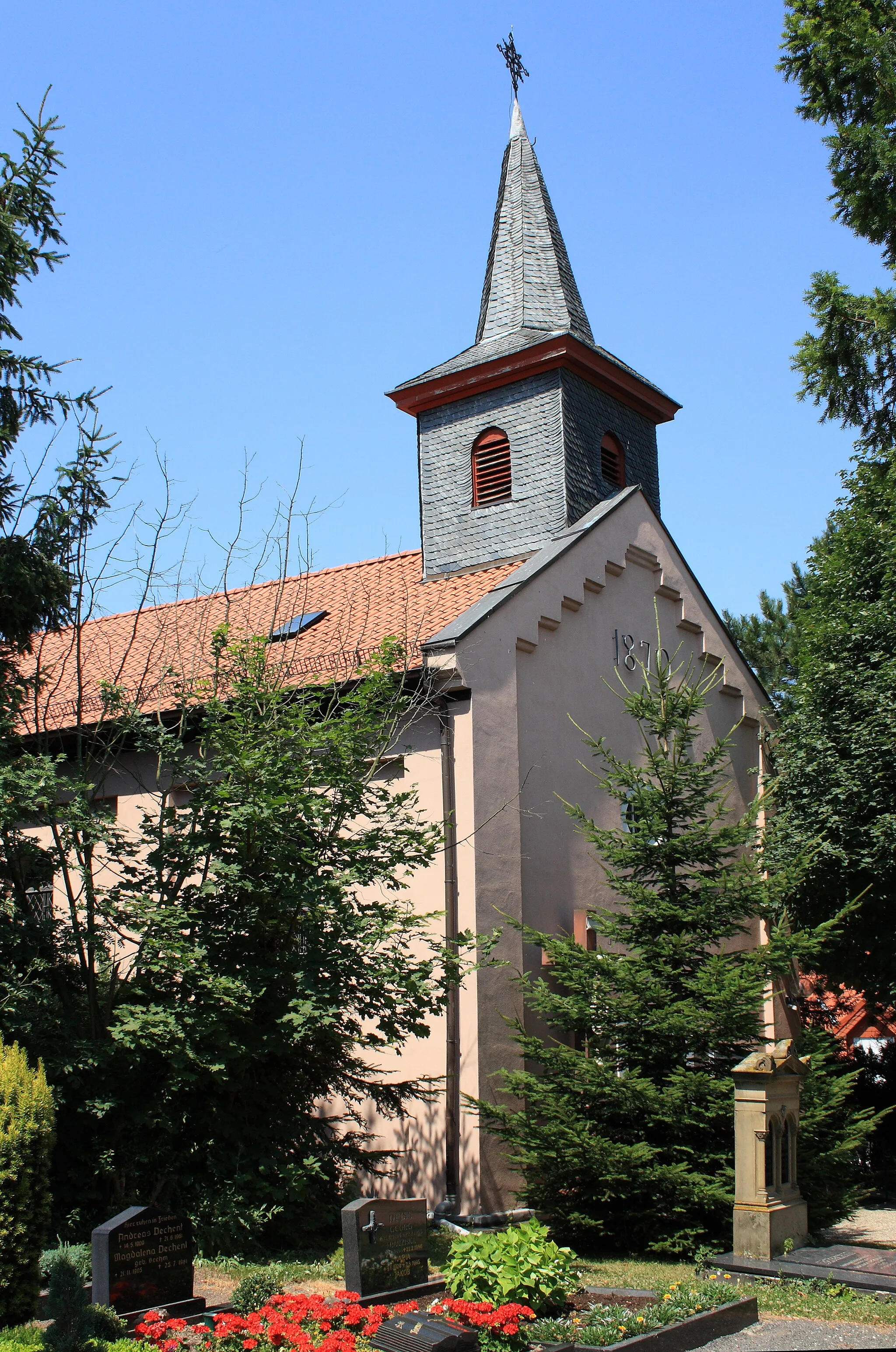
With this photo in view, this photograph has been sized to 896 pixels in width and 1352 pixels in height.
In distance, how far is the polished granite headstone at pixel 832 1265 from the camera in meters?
9.34

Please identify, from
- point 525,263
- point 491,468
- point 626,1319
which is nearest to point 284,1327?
point 626,1319

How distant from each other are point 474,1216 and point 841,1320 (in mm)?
4773

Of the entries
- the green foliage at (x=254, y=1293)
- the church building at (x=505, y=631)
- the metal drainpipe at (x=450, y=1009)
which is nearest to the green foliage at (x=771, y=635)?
the church building at (x=505, y=631)

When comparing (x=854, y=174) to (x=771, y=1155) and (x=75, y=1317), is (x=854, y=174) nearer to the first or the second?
(x=771, y=1155)

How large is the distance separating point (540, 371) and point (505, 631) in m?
5.40

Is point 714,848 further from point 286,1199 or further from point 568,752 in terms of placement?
point 286,1199

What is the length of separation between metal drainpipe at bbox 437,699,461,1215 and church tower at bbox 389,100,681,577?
4.50 metres

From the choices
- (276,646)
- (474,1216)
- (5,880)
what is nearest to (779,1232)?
(474,1216)

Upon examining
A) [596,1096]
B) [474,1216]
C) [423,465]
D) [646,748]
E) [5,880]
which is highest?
[423,465]

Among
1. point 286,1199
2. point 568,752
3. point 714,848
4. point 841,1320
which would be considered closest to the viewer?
point 841,1320

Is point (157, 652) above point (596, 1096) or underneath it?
above

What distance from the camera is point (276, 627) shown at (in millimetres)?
18250

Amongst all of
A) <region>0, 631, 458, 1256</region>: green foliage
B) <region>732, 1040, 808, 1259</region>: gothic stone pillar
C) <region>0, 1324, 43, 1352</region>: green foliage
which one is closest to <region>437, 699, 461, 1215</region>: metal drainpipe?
<region>0, 631, 458, 1256</region>: green foliage

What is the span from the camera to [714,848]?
12.4 meters
